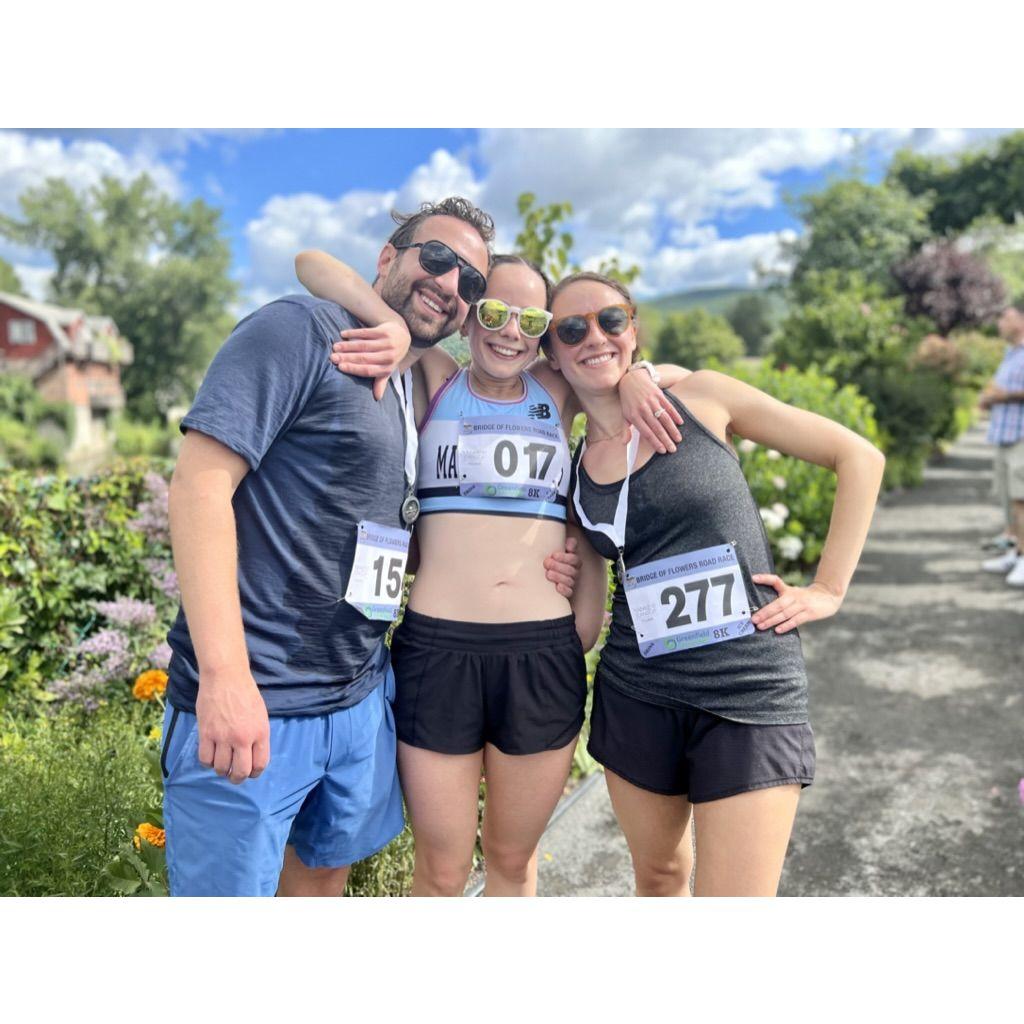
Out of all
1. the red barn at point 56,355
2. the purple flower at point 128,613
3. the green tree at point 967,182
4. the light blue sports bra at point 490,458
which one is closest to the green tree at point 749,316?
the green tree at point 967,182

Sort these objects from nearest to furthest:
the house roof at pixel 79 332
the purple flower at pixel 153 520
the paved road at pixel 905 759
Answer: the paved road at pixel 905 759 < the purple flower at pixel 153 520 < the house roof at pixel 79 332

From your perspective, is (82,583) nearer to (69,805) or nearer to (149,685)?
(149,685)

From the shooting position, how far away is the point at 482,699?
217 centimetres

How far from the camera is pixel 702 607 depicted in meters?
2.10

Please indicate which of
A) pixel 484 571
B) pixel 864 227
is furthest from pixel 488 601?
pixel 864 227

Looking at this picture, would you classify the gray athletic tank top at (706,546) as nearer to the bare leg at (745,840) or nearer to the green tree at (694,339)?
the bare leg at (745,840)

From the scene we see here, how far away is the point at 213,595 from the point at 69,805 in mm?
1542

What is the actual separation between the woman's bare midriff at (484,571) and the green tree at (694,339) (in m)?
51.9

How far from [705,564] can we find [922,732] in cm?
332

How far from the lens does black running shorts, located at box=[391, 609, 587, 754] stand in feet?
7.10

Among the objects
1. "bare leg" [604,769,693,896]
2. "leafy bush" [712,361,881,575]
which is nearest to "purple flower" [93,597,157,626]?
"bare leg" [604,769,693,896]

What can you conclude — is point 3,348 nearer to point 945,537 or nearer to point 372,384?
point 945,537

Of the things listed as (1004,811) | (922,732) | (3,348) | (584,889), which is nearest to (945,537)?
(922,732)

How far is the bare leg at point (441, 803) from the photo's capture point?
2.21 m
